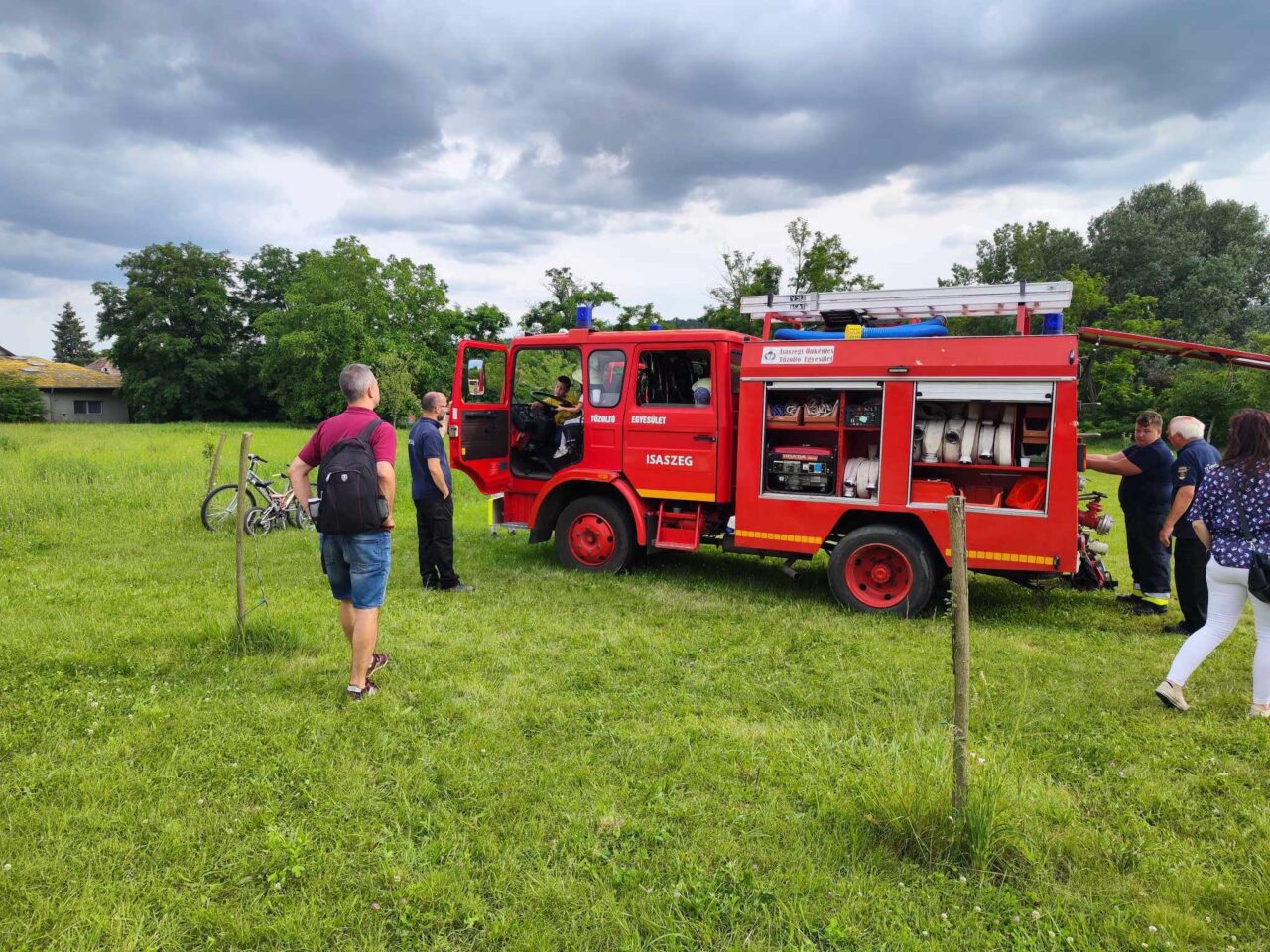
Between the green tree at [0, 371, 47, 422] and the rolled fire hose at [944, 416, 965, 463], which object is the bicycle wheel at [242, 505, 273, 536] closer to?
the rolled fire hose at [944, 416, 965, 463]

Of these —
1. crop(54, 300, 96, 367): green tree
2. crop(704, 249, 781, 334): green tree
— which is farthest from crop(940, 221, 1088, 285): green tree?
crop(54, 300, 96, 367): green tree

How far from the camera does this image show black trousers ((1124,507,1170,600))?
21.7 feet

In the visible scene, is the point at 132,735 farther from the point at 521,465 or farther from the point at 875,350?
the point at 875,350

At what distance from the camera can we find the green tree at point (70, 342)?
86.9 metres

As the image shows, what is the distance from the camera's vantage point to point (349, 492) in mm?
4227

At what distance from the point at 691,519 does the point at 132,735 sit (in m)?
4.79

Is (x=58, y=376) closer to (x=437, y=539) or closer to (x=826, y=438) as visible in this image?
(x=437, y=539)

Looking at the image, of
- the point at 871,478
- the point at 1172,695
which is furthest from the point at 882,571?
the point at 1172,695

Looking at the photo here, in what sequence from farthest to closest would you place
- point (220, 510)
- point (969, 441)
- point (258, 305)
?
point (258, 305) < point (220, 510) < point (969, 441)

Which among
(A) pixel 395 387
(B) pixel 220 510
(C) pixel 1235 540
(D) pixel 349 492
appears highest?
(A) pixel 395 387

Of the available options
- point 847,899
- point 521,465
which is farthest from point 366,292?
point 847,899

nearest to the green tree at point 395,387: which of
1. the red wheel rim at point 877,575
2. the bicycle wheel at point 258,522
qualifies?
the bicycle wheel at point 258,522

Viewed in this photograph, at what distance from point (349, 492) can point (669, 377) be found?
3.95 meters

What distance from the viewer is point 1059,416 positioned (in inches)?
225
